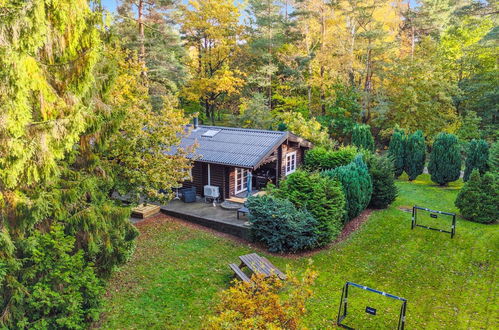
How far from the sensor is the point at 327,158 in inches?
800

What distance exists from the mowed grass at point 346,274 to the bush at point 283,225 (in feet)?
1.82

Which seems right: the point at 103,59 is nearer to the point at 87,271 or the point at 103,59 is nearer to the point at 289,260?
the point at 87,271

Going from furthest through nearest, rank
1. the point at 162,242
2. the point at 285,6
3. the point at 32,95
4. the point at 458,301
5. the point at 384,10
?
the point at 285,6 < the point at 384,10 < the point at 162,242 < the point at 458,301 < the point at 32,95

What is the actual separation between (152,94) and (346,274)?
18789 millimetres

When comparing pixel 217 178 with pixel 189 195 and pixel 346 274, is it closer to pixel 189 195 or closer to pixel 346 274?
pixel 189 195

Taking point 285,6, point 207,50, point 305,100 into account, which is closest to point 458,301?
point 305,100

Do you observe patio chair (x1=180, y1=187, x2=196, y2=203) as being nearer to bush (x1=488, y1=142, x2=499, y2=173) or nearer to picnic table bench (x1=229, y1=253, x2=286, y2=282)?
picnic table bench (x1=229, y1=253, x2=286, y2=282)

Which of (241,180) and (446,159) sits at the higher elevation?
(446,159)

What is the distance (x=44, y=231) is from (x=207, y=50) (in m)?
27.1

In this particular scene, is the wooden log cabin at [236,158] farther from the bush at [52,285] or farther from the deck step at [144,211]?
the bush at [52,285]

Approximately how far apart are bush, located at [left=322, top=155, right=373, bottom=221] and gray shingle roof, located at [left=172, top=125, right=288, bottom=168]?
358 centimetres

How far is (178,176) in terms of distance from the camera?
12.9 meters

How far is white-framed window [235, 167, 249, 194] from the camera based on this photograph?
1827 centimetres

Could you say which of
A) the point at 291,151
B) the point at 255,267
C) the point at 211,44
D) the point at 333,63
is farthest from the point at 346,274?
the point at 211,44
